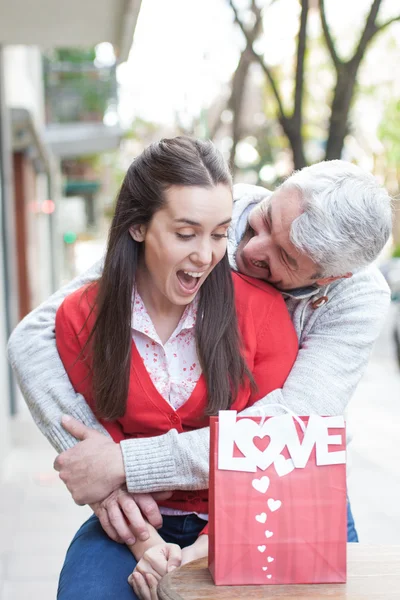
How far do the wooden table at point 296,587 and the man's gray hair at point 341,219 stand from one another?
84 cm

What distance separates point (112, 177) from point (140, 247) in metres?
39.6

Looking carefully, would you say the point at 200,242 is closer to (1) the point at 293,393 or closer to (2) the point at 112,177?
(1) the point at 293,393

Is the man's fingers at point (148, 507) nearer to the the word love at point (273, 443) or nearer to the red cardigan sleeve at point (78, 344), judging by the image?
the red cardigan sleeve at point (78, 344)

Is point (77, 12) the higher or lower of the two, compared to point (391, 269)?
higher

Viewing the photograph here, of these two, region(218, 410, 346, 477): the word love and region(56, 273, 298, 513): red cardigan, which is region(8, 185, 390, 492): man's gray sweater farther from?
region(218, 410, 346, 477): the word love

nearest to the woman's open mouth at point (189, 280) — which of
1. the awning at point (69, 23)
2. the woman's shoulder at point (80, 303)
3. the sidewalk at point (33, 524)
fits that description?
the woman's shoulder at point (80, 303)

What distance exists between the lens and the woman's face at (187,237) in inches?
87.5

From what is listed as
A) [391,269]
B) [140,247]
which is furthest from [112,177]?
[140,247]

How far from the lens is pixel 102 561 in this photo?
223cm

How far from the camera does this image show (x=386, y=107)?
71.5ft

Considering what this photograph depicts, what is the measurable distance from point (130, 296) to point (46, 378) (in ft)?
1.17

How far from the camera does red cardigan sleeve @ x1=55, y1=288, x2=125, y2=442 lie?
Result: 245cm

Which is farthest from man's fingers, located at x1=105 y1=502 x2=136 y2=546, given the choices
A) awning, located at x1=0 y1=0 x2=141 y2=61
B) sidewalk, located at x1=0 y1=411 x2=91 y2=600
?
awning, located at x1=0 y1=0 x2=141 y2=61

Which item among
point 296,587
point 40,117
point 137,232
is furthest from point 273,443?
point 40,117
